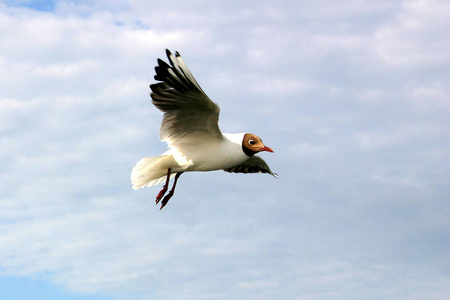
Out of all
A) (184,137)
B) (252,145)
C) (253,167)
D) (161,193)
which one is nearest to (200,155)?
(184,137)

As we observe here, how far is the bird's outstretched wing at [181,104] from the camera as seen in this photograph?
41.8 ft

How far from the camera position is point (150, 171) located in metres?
14.8

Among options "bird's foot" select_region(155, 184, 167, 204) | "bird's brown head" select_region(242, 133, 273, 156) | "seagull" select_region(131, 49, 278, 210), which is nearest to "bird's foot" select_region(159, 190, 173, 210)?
"seagull" select_region(131, 49, 278, 210)

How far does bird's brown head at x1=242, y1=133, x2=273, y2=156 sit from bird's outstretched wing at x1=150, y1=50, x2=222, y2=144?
29.5 inches

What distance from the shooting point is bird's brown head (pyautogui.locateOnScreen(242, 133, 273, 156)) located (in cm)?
1441

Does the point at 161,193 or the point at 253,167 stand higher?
the point at 253,167

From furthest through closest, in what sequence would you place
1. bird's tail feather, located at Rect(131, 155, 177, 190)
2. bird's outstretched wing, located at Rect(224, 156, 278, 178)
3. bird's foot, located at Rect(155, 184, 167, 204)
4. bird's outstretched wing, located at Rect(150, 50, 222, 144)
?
bird's outstretched wing, located at Rect(224, 156, 278, 178)
bird's foot, located at Rect(155, 184, 167, 204)
bird's tail feather, located at Rect(131, 155, 177, 190)
bird's outstretched wing, located at Rect(150, 50, 222, 144)

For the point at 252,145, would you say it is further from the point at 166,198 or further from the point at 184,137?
the point at 166,198

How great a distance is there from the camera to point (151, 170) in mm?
14742

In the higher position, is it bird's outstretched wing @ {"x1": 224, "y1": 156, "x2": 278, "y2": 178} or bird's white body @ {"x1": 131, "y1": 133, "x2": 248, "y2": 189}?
bird's outstretched wing @ {"x1": 224, "y1": 156, "x2": 278, "y2": 178}

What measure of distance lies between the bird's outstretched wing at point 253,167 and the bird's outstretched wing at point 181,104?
3.33 meters

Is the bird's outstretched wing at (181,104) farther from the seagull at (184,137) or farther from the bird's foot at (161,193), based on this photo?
the bird's foot at (161,193)

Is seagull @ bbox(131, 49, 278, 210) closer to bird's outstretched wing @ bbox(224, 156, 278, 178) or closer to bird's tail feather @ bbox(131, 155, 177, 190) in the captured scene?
bird's tail feather @ bbox(131, 155, 177, 190)

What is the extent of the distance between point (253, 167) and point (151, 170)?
3710 mm
